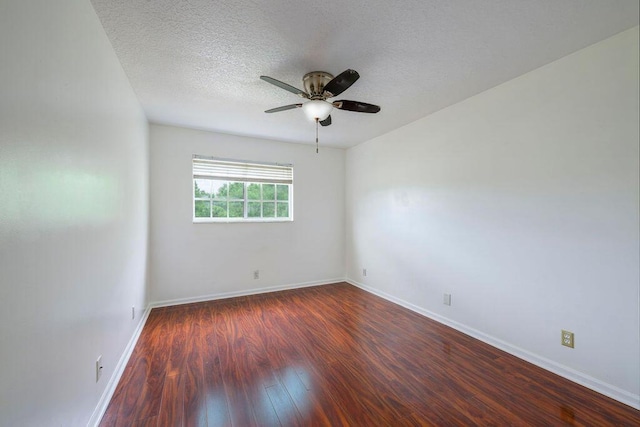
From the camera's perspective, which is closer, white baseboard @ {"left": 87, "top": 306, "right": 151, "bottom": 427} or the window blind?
white baseboard @ {"left": 87, "top": 306, "right": 151, "bottom": 427}

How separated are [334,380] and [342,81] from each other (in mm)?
2195

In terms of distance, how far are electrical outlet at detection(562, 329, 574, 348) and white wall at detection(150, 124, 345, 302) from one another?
3.14 meters

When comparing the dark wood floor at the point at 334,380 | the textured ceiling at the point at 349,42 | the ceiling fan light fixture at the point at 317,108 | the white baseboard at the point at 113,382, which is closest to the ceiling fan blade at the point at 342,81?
the ceiling fan light fixture at the point at 317,108

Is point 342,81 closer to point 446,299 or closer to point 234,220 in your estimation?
point 446,299

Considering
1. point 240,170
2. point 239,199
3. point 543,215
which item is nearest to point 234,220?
point 239,199

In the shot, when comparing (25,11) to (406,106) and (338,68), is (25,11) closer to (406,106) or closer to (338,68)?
(338,68)

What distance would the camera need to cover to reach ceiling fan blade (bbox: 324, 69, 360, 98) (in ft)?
5.79

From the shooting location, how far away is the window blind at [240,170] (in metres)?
3.77

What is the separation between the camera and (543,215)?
7.04 ft

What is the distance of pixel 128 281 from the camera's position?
92.7 inches

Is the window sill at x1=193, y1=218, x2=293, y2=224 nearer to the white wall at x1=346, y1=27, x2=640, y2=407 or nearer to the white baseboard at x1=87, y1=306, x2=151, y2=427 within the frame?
the white baseboard at x1=87, y1=306, x2=151, y2=427

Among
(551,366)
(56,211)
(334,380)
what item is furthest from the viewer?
(551,366)

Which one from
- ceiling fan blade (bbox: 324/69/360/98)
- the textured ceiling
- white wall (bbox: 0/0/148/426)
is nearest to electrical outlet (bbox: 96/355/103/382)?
white wall (bbox: 0/0/148/426)

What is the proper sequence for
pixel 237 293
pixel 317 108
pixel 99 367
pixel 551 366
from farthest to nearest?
1. pixel 237 293
2. pixel 317 108
3. pixel 551 366
4. pixel 99 367
